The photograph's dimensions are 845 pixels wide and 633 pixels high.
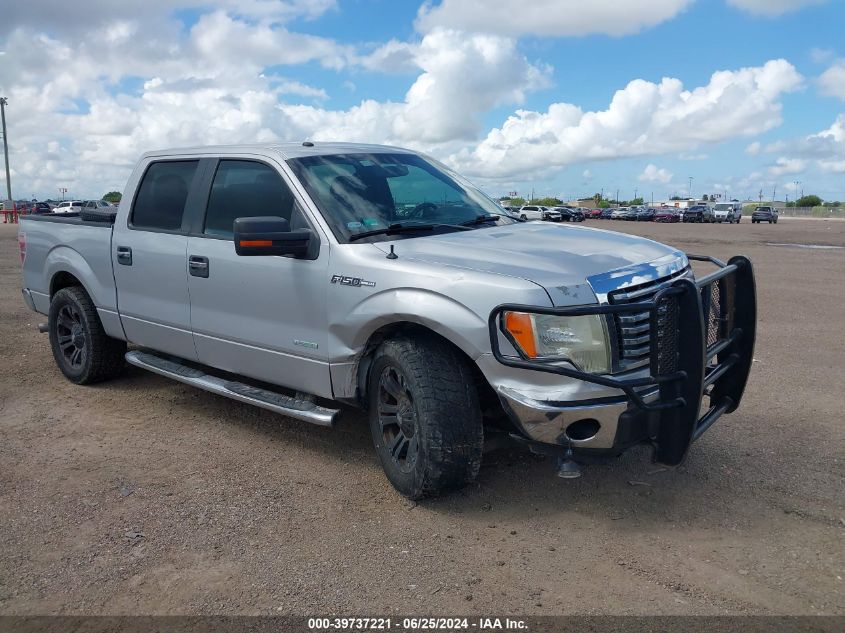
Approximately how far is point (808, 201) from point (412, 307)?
137484mm

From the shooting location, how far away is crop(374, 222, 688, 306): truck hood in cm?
355

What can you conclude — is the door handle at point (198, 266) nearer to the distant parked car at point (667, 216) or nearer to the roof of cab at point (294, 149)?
the roof of cab at point (294, 149)

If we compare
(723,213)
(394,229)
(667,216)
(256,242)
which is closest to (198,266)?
(256,242)

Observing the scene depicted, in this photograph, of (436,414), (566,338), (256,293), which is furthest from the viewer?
(256,293)

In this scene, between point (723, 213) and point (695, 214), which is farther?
point (695, 214)

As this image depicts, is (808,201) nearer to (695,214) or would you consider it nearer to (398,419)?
(695,214)

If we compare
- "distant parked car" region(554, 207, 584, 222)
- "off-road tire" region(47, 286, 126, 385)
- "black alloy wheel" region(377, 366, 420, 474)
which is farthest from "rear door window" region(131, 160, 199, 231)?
"distant parked car" region(554, 207, 584, 222)

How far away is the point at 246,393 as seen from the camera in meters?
4.75

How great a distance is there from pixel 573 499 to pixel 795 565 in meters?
1.13

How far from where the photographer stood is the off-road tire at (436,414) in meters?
3.73

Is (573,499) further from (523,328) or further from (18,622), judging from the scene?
(18,622)

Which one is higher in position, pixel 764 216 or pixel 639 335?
pixel 639 335

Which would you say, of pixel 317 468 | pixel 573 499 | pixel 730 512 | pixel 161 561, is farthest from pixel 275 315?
pixel 730 512

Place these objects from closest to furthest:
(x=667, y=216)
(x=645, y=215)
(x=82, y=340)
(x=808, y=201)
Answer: (x=82, y=340) → (x=667, y=216) → (x=645, y=215) → (x=808, y=201)
